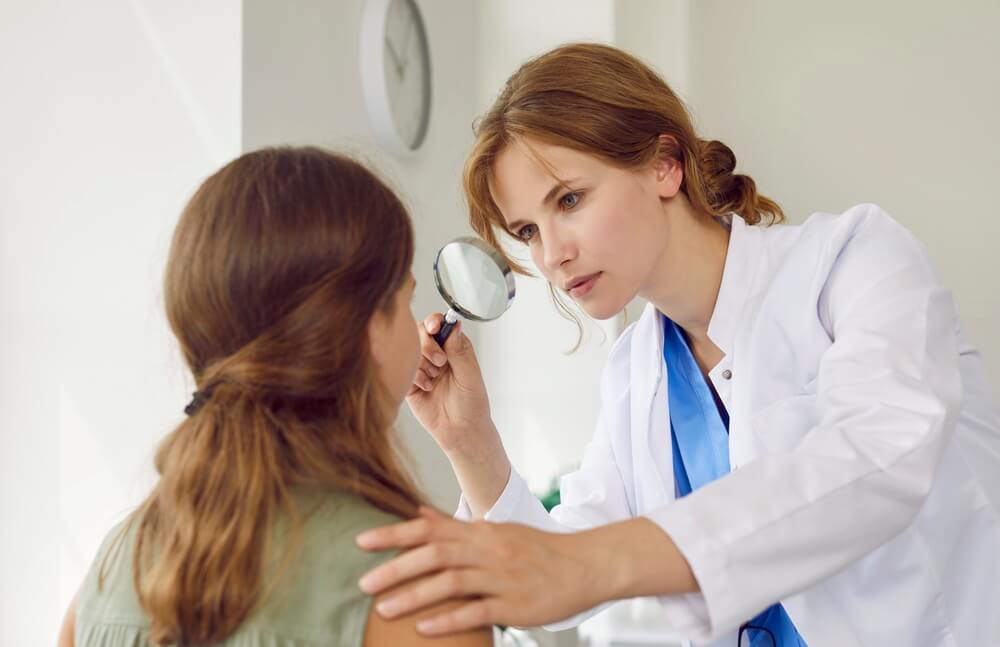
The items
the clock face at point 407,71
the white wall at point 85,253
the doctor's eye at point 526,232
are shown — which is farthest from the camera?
the clock face at point 407,71

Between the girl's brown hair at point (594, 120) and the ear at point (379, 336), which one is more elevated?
the girl's brown hair at point (594, 120)

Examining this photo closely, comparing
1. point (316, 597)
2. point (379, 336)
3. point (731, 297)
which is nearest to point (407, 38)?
point (731, 297)

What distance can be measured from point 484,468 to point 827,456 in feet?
2.22

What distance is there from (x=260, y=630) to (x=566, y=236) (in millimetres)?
824

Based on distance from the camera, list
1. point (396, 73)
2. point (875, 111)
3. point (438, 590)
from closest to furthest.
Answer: point (438, 590)
point (396, 73)
point (875, 111)

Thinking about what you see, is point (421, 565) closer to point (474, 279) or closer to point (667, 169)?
point (474, 279)

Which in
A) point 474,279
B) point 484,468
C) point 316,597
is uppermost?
point 474,279

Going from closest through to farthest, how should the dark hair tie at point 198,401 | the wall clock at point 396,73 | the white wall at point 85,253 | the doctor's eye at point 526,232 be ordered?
1. the dark hair tie at point 198,401
2. the doctor's eye at point 526,232
3. the white wall at point 85,253
4. the wall clock at point 396,73

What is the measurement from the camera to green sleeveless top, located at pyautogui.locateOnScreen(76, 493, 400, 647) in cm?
85

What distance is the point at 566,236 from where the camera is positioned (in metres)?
1.52

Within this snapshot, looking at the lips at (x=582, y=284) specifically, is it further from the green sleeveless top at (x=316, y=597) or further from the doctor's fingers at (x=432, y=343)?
the green sleeveless top at (x=316, y=597)

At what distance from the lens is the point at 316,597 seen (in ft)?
2.80

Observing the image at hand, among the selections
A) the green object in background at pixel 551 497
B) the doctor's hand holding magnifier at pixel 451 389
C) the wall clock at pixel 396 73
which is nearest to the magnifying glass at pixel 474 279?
the doctor's hand holding magnifier at pixel 451 389

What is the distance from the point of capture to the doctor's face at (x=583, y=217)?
151 cm
